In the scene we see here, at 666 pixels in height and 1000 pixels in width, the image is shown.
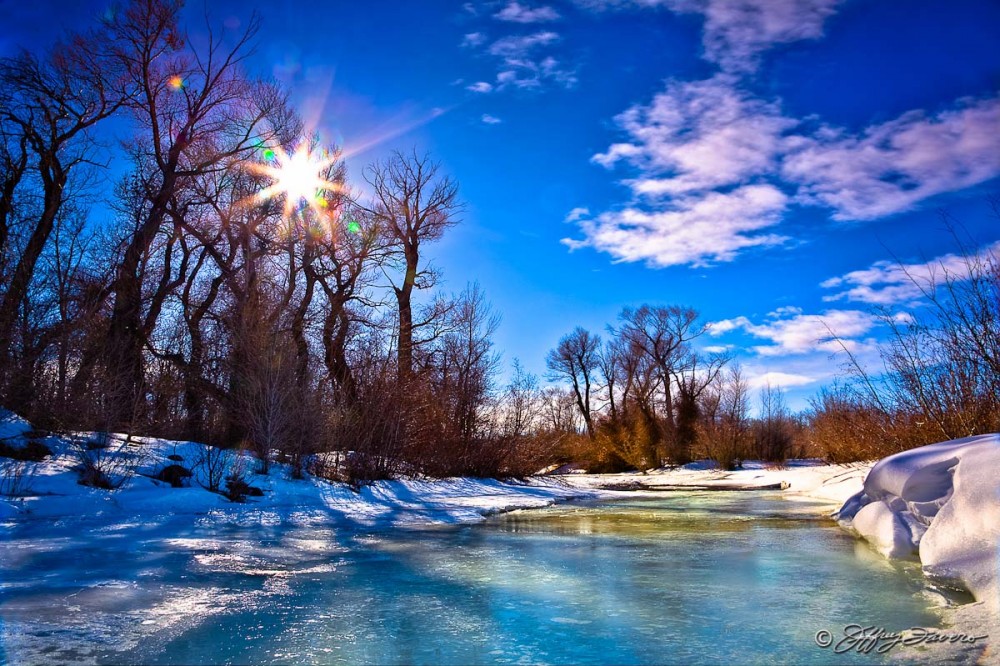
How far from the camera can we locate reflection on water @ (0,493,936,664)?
294 centimetres

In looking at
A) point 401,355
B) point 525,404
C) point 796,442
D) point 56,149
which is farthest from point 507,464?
point 796,442

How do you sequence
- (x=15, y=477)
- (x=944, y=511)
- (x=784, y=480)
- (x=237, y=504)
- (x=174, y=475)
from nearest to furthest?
(x=944, y=511)
(x=15, y=477)
(x=237, y=504)
(x=174, y=475)
(x=784, y=480)

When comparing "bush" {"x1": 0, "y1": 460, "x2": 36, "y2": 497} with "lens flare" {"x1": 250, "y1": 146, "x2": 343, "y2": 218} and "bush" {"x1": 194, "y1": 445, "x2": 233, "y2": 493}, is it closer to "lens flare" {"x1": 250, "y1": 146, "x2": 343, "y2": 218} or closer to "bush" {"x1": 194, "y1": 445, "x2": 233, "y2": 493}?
"bush" {"x1": 194, "y1": 445, "x2": 233, "y2": 493}

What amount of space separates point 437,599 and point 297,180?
19.4m

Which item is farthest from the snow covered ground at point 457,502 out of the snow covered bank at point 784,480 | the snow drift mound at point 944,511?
the snow covered bank at point 784,480

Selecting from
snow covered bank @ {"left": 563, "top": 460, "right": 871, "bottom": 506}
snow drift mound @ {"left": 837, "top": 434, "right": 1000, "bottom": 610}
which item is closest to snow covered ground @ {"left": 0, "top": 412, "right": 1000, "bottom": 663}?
snow drift mound @ {"left": 837, "top": 434, "right": 1000, "bottom": 610}

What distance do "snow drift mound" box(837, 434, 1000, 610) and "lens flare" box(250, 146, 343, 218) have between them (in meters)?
18.5

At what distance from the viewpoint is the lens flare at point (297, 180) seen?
20.0m

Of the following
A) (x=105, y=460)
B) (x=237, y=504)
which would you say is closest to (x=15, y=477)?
(x=105, y=460)

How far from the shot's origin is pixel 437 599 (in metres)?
3.98

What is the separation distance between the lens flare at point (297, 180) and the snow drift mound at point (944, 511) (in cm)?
1854

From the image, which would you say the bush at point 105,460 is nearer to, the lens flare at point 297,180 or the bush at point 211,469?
the bush at point 211,469

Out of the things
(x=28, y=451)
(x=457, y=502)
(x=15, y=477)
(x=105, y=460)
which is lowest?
(x=457, y=502)

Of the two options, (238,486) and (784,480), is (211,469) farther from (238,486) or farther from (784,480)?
(784,480)
